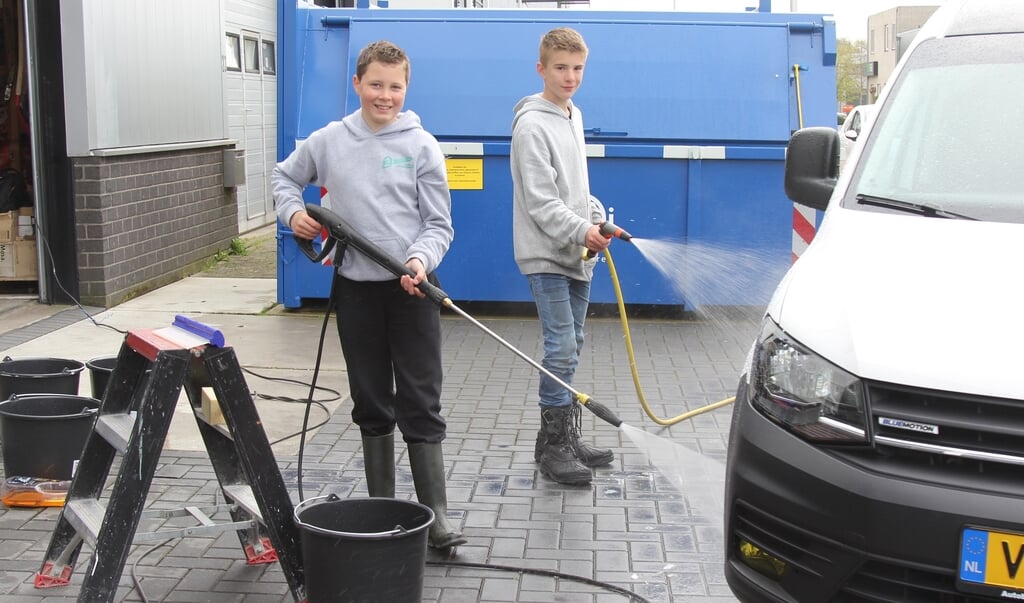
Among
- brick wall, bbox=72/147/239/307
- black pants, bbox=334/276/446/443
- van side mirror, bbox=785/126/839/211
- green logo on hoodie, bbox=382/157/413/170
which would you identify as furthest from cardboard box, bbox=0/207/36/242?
van side mirror, bbox=785/126/839/211

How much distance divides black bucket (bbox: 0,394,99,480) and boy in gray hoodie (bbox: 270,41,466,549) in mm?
1231

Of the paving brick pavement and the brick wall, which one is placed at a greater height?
the brick wall

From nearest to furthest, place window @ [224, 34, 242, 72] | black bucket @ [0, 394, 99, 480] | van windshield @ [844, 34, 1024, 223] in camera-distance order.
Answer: van windshield @ [844, 34, 1024, 223]
black bucket @ [0, 394, 99, 480]
window @ [224, 34, 242, 72]

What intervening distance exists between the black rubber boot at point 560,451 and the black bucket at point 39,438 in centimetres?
200

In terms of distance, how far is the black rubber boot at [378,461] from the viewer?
452cm

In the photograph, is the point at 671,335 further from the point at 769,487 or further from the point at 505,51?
the point at 769,487

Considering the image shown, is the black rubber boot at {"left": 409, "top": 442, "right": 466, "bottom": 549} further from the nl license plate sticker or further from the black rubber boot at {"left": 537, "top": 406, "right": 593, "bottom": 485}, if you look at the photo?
the nl license plate sticker

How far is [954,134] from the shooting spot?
409cm

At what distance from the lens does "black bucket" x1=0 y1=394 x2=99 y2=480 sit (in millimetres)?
4770

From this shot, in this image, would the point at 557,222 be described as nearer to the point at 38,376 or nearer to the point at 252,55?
the point at 38,376

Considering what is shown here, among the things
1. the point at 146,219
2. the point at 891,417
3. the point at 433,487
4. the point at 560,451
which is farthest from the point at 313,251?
the point at 146,219

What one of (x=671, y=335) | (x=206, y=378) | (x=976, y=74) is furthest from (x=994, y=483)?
(x=671, y=335)

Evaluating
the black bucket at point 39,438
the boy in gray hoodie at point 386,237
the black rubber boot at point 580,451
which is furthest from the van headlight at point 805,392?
the black bucket at point 39,438

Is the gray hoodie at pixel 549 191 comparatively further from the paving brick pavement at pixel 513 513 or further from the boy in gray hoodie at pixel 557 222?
the paving brick pavement at pixel 513 513
